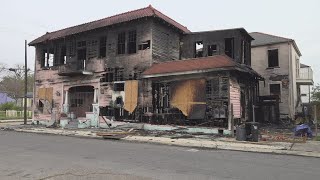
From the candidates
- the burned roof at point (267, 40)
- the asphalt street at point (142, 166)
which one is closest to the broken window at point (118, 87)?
the asphalt street at point (142, 166)

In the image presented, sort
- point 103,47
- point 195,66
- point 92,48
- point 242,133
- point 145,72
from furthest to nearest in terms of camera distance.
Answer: point 92,48 < point 103,47 < point 145,72 < point 195,66 < point 242,133

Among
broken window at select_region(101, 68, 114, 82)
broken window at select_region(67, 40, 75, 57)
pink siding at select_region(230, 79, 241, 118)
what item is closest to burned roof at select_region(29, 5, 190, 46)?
broken window at select_region(67, 40, 75, 57)

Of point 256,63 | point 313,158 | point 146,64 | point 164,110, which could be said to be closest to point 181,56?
point 146,64

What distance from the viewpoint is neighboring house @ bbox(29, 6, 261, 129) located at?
21.0m

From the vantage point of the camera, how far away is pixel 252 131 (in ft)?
54.4

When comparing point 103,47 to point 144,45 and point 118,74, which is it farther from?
point 144,45

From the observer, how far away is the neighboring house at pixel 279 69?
30595 millimetres

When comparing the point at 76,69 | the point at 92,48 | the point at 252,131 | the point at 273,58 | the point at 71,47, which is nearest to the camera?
the point at 252,131

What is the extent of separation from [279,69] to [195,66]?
1331cm

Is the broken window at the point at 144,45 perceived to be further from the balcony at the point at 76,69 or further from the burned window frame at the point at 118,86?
the balcony at the point at 76,69

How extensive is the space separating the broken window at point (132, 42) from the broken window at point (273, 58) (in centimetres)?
1390

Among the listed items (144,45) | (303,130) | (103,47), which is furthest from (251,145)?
(103,47)

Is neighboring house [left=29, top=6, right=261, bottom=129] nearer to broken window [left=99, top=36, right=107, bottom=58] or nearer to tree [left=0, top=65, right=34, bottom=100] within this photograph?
broken window [left=99, top=36, right=107, bottom=58]

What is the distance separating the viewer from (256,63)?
32531 millimetres
